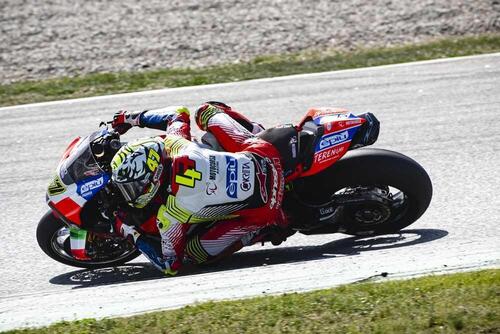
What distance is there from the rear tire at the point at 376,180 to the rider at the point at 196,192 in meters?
0.37

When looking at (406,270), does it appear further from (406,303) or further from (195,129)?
(195,129)

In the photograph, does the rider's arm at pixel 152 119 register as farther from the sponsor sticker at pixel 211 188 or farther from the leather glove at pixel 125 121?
the sponsor sticker at pixel 211 188

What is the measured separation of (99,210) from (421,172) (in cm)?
244

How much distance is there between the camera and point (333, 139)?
6730mm

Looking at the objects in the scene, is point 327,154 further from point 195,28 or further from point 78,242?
point 195,28

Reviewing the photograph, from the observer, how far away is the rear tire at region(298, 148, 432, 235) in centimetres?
673

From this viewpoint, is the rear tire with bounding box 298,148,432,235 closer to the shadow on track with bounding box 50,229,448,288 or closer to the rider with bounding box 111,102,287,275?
the shadow on track with bounding box 50,229,448,288

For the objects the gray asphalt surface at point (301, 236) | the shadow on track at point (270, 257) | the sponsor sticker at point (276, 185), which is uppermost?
the sponsor sticker at point (276, 185)

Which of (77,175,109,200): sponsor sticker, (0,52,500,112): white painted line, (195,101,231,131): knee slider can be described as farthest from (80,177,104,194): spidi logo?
(0,52,500,112): white painted line

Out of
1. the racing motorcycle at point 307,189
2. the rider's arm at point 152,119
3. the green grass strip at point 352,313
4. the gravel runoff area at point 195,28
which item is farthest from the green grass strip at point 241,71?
the green grass strip at point 352,313

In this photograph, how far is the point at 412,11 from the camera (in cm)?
1465

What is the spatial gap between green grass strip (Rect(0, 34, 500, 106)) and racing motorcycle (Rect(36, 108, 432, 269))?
5338mm

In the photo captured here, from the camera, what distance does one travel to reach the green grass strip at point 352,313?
5059 mm

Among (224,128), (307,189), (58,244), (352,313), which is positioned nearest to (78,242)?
(58,244)
